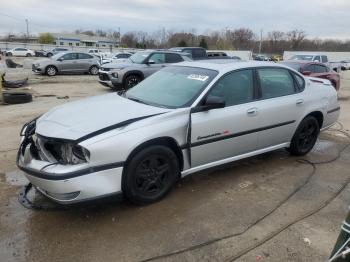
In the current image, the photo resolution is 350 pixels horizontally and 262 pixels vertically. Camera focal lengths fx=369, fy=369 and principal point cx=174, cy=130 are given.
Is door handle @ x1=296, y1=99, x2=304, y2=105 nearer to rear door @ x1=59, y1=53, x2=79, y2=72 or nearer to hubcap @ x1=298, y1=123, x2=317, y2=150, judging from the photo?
hubcap @ x1=298, y1=123, x2=317, y2=150

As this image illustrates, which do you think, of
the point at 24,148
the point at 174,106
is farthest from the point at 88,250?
the point at 174,106

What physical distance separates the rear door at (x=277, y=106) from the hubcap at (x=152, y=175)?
5.33 feet

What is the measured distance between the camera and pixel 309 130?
6.11m

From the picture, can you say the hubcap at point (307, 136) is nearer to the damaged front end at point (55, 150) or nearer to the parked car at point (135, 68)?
the damaged front end at point (55, 150)

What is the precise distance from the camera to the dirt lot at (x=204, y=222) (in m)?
3.36

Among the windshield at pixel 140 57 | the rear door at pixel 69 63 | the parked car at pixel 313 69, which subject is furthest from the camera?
the rear door at pixel 69 63

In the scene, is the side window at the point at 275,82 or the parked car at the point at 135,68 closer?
the side window at the point at 275,82

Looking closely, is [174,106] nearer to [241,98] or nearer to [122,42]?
[241,98]

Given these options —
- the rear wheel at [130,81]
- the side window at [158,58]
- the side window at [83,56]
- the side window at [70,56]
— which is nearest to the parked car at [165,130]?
the rear wheel at [130,81]

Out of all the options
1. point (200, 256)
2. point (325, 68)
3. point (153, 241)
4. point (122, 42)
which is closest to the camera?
point (200, 256)

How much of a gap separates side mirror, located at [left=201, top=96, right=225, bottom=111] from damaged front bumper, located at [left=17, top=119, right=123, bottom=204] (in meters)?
1.32

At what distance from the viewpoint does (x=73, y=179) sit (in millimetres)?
3490

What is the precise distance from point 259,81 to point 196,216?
7.40ft

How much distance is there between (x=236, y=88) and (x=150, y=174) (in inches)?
68.8
